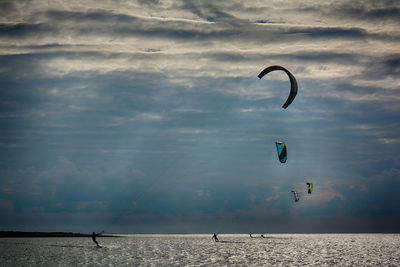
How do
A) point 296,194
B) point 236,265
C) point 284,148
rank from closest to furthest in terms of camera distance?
point 284,148
point 236,265
point 296,194

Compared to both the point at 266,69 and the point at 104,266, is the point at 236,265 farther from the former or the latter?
the point at 266,69

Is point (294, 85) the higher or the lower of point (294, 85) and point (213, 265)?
the higher

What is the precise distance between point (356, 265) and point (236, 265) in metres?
17.9

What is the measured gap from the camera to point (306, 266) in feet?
209

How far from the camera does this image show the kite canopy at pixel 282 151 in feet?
177

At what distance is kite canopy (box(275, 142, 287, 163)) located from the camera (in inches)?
2120

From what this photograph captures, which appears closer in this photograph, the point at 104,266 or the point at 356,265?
the point at 104,266

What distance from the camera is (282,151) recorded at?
179ft

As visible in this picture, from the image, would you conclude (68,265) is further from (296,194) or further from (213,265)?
(296,194)

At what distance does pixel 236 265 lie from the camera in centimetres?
6412

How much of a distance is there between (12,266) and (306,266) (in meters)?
39.5

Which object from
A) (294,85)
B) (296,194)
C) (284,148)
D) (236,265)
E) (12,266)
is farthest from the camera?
(296,194)

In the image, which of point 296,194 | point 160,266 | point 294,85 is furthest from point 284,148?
point 160,266

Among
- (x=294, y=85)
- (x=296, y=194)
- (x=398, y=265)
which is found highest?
(x=294, y=85)
